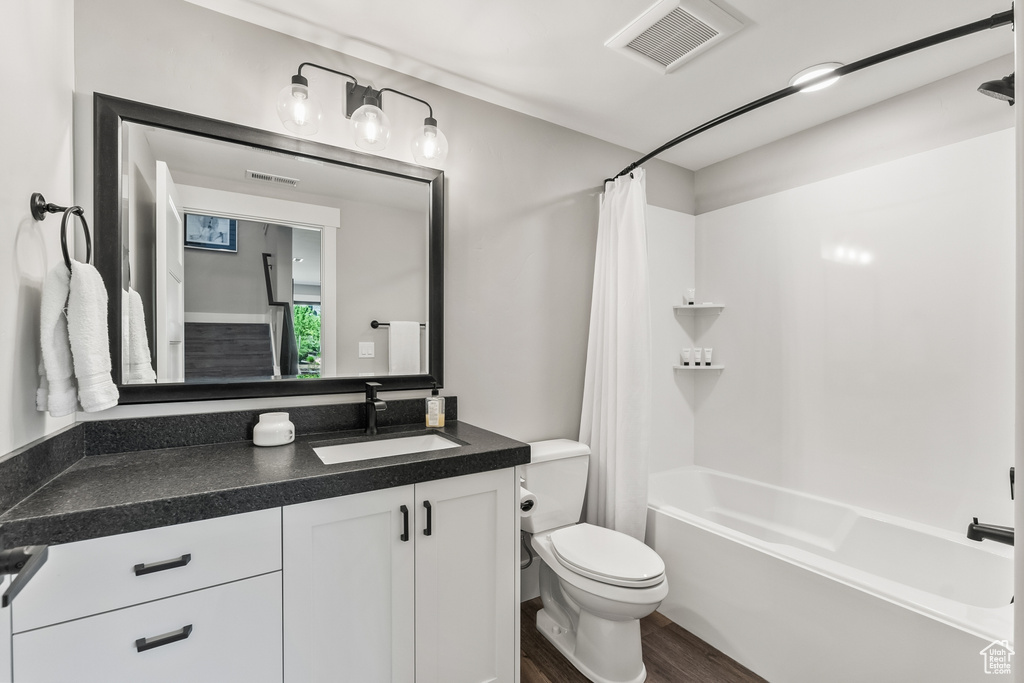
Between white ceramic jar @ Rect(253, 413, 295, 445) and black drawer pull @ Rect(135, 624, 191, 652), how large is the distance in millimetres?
572

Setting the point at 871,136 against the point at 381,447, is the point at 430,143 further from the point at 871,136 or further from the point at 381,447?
the point at 871,136

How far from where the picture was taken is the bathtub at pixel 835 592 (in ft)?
4.58

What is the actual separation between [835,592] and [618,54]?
2.17m

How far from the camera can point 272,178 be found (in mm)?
1645

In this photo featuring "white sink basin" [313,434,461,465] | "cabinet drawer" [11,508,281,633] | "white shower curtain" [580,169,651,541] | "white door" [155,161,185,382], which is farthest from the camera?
"white shower curtain" [580,169,651,541]

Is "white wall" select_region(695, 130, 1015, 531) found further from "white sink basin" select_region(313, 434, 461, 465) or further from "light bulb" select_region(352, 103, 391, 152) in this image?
"light bulb" select_region(352, 103, 391, 152)

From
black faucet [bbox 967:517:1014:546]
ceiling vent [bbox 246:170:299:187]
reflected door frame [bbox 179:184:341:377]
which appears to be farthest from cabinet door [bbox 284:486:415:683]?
black faucet [bbox 967:517:1014:546]

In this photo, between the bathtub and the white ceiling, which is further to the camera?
the white ceiling

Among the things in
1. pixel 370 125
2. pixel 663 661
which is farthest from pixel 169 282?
pixel 663 661

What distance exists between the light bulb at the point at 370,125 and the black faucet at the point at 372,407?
93 centimetres

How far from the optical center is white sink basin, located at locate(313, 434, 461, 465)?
1577 millimetres

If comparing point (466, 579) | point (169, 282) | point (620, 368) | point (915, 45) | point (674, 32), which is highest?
point (674, 32)

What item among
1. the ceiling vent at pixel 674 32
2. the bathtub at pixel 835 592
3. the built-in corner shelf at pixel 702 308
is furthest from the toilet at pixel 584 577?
the ceiling vent at pixel 674 32

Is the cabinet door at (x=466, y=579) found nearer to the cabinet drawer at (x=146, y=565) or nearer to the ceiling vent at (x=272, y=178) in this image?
the cabinet drawer at (x=146, y=565)
